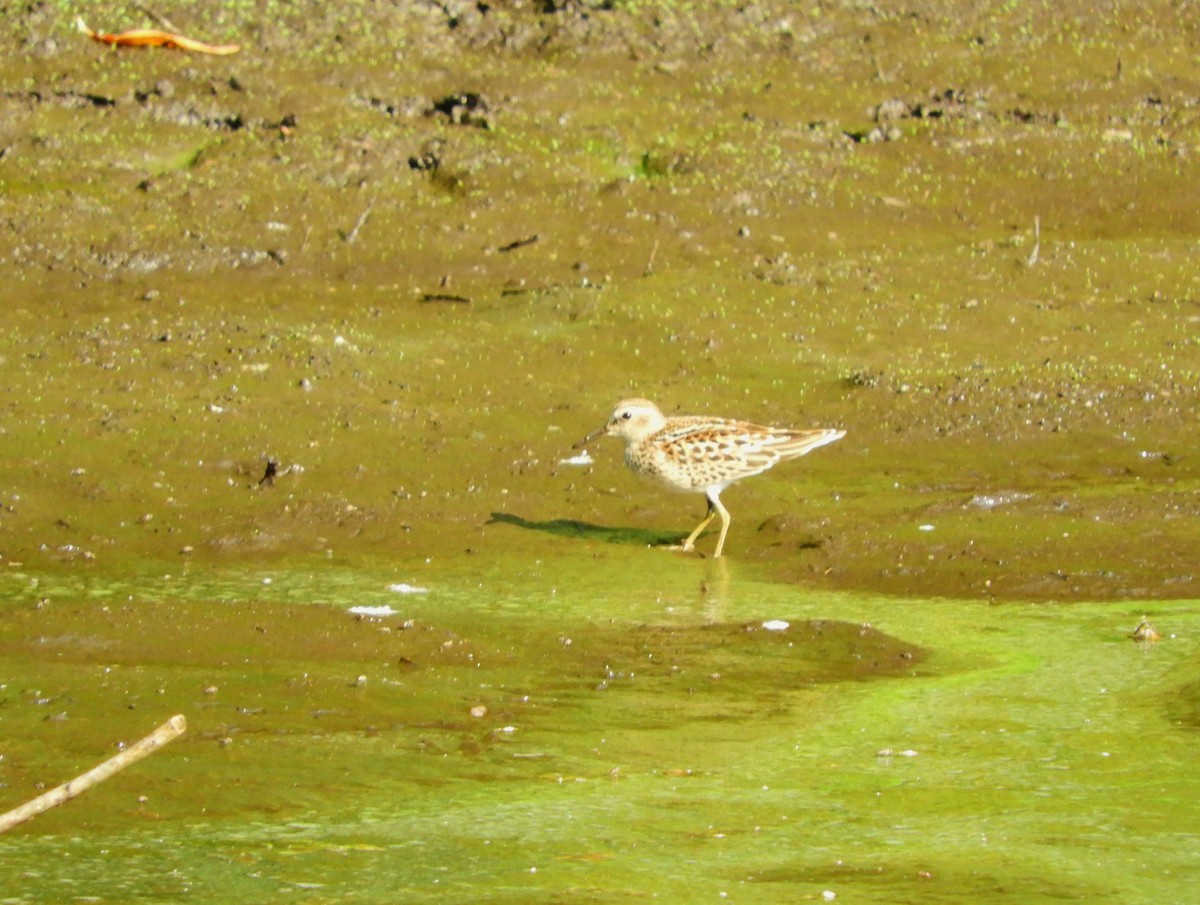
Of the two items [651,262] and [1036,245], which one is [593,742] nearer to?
[651,262]

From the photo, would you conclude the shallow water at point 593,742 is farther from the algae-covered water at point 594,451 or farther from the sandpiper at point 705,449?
the sandpiper at point 705,449

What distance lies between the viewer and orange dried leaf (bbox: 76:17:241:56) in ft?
45.6

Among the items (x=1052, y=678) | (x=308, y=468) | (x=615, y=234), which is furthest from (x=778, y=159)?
(x=1052, y=678)

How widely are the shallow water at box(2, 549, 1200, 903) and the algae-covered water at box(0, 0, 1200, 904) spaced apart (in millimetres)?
24

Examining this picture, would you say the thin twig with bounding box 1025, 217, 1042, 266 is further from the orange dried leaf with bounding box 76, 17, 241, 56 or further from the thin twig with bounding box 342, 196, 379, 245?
the orange dried leaf with bounding box 76, 17, 241, 56

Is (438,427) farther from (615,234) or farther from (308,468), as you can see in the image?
(615,234)

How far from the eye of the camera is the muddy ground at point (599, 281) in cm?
894

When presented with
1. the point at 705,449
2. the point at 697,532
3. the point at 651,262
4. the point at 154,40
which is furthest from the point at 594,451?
the point at 154,40

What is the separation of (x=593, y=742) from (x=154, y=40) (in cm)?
997

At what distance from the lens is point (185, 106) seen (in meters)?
13.4

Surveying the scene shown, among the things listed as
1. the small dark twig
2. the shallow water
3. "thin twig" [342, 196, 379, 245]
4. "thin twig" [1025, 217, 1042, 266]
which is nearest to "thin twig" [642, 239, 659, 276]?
the small dark twig

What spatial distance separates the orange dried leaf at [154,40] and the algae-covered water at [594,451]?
121mm

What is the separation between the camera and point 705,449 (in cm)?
903

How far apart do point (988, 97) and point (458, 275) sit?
16.0ft
